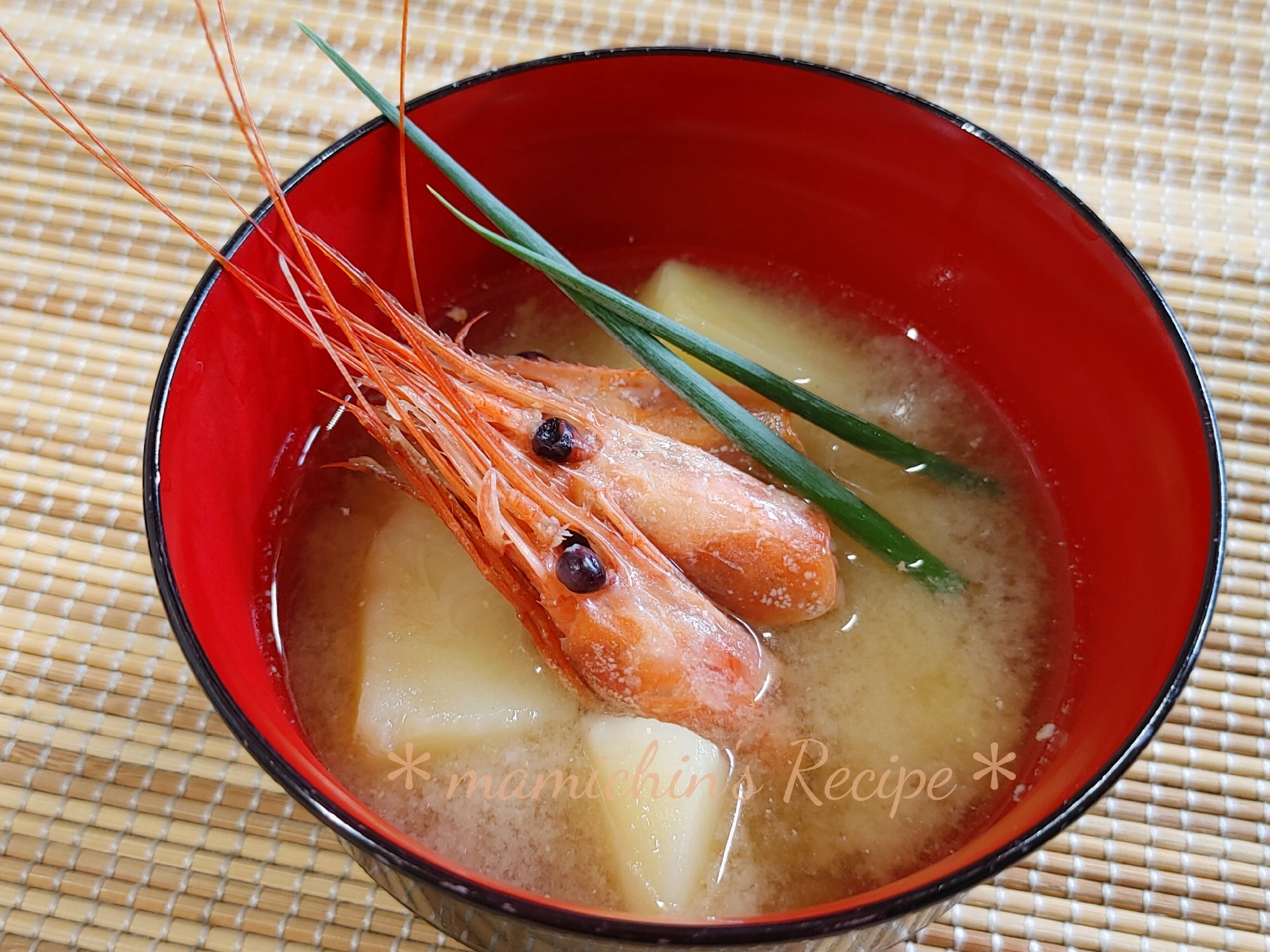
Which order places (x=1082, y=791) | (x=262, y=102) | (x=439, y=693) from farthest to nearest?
(x=262, y=102) < (x=439, y=693) < (x=1082, y=791)

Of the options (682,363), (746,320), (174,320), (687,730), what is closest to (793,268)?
(746,320)

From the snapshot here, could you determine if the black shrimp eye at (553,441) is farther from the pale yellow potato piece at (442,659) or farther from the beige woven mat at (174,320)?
the beige woven mat at (174,320)

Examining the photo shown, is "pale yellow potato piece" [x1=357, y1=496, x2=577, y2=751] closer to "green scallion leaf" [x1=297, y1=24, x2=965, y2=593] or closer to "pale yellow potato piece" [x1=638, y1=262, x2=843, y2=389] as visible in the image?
"green scallion leaf" [x1=297, y1=24, x2=965, y2=593]

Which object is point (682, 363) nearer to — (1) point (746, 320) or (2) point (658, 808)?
(1) point (746, 320)

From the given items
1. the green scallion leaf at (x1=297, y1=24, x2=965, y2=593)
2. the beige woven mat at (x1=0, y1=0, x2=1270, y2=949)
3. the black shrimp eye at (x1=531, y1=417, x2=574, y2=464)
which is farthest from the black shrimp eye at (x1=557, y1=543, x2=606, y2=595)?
the beige woven mat at (x1=0, y1=0, x2=1270, y2=949)

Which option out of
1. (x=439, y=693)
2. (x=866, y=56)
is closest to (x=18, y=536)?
(x=439, y=693)

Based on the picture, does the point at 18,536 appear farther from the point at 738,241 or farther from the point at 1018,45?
the point at 1018,45
